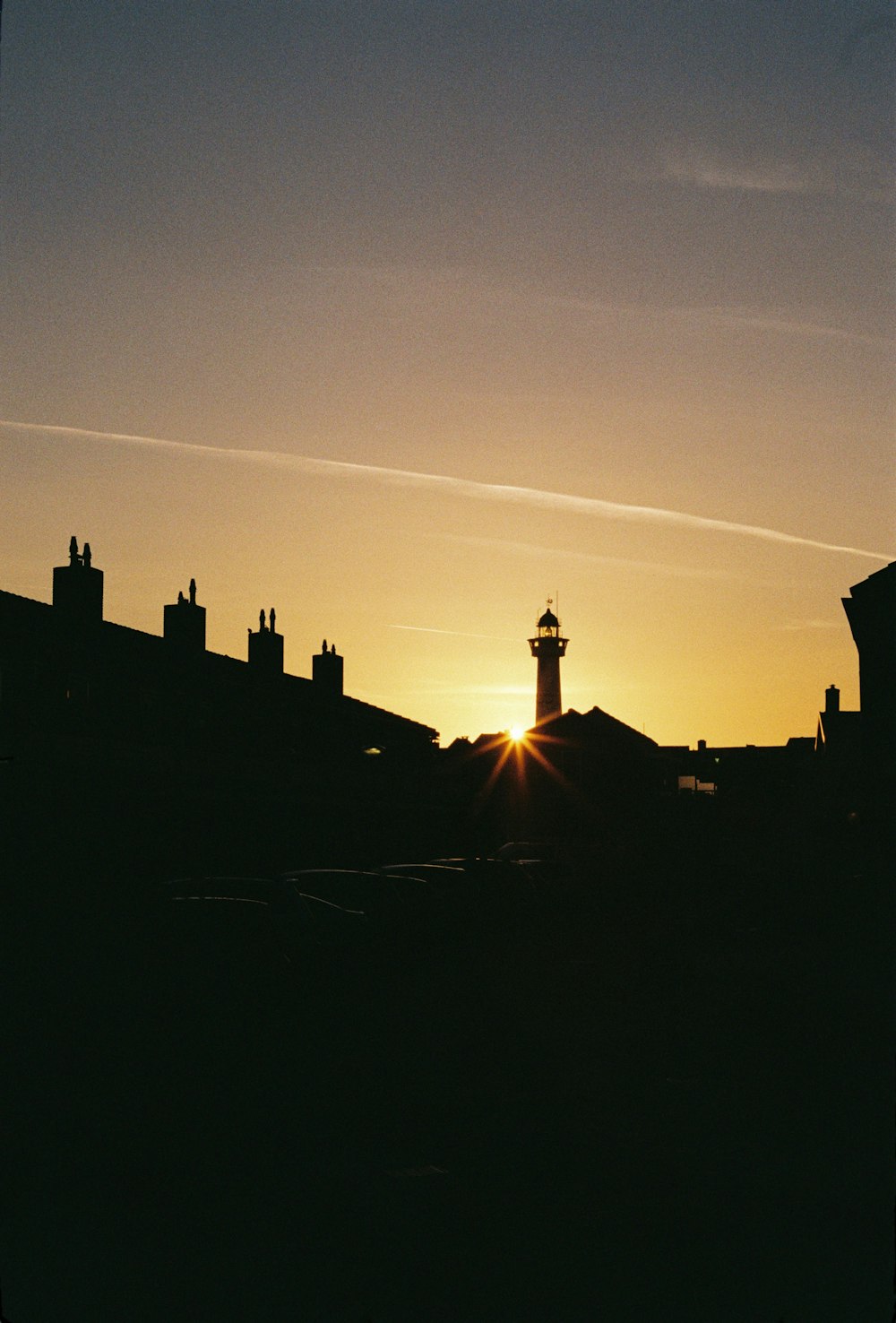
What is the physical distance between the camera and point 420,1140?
7.93m

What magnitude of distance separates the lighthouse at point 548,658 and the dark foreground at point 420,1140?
74022mm

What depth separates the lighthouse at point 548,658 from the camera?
9025cm

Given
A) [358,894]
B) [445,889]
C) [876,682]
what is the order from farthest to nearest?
[876,682], [445,889], [358,894]

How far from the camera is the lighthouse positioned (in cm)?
9025

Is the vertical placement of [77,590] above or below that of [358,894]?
above

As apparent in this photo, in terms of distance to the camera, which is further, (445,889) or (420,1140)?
(445,889)

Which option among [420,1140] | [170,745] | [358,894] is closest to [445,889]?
[358,894]

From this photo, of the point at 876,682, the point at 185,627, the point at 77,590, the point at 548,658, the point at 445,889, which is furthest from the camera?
the point at 548,658

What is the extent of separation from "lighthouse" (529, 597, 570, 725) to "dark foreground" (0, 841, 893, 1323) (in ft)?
243

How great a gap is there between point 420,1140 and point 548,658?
85923 mm

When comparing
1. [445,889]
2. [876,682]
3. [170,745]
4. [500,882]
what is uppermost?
[876,682]

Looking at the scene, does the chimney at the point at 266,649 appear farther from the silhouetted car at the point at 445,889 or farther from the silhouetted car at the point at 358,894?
the silhouetted car at the point at 358,894

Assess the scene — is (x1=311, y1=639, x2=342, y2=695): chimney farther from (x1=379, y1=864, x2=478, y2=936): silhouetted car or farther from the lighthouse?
the lighthouse

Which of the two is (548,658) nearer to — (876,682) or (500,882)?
(876,682)
